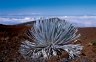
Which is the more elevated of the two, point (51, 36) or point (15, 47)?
point (51, 36)

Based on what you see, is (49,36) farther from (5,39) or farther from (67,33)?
(5,39)

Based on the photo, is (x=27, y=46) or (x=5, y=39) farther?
(x=5, y=39)

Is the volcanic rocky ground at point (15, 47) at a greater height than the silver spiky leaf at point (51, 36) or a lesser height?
lesser

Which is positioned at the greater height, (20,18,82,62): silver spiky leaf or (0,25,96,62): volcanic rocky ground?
(20,18,82,62): silver spiky leaf

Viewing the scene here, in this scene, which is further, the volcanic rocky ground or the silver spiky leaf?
the volcanic rocky ground

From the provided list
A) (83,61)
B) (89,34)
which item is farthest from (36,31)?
(89,34)

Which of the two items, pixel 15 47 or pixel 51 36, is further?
pixel 15 47

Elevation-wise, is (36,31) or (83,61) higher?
(36,31)

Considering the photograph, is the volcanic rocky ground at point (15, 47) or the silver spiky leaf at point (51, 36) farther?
the volcanic rocky ground at point (15, 47)
